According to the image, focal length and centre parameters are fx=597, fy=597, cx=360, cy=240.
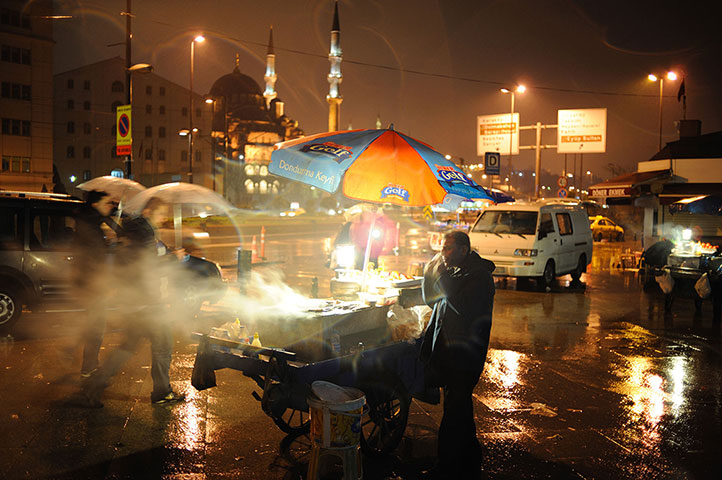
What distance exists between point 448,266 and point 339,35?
93.4 metres

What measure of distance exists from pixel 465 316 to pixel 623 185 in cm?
2497

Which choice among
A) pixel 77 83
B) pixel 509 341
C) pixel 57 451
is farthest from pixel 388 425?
pixel 77 83

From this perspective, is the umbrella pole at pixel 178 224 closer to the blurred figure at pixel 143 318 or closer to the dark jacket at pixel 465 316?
the blurred figure at pixel 143 318

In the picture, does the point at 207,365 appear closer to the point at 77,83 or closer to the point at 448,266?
the point at 448,266

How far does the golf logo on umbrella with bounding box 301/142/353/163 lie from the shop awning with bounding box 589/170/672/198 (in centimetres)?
2195

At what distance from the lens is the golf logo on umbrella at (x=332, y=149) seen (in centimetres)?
629

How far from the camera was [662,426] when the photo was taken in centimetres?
588

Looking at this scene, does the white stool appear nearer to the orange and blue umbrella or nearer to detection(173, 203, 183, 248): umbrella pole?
the orange and blue umbrella

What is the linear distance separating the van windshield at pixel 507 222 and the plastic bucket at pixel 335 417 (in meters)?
12.6

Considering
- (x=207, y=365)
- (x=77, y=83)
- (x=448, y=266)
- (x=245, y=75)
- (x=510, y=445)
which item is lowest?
(x=510, y=445)

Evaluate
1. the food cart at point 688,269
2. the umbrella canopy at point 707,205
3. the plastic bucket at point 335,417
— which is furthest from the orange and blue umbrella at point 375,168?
the umbrella canopy at point 707,205

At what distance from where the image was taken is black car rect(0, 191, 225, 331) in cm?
905

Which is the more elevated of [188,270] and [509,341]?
[188,270]

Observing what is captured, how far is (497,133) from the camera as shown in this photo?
124 feet
